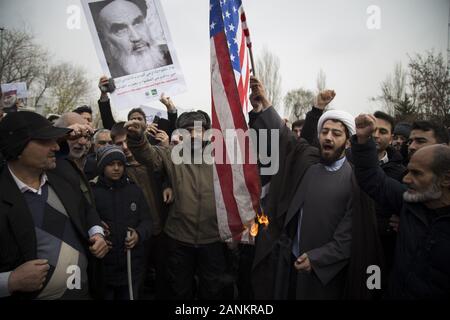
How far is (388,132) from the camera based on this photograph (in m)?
4.07

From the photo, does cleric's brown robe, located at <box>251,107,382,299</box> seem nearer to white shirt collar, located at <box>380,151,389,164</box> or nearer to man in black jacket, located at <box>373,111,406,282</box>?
man in black jacket, located at <box>373,111,406,282</box>

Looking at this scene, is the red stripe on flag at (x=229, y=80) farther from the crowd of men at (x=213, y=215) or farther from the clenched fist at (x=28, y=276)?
the clenched fist at (x=28, y=276)

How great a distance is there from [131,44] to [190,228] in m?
2.07

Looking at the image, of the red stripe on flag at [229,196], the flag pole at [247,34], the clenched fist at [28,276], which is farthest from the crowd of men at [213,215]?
the red stripe on flag at [229,196]

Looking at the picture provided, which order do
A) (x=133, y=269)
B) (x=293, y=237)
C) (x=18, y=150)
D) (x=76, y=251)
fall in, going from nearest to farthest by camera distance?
(x=18, y=150), (x=76, y=251), (x=293, y=237), (x=133, y=269)

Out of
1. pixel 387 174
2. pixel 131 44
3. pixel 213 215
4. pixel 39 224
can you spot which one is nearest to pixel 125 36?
pixel 131 44

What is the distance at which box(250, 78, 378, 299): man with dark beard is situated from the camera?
2715mm

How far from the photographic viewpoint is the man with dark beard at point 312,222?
2.71 meters

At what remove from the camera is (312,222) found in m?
2.88

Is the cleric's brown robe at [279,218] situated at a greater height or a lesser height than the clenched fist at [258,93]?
lesser

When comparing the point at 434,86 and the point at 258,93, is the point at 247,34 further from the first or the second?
the point at 434,86
